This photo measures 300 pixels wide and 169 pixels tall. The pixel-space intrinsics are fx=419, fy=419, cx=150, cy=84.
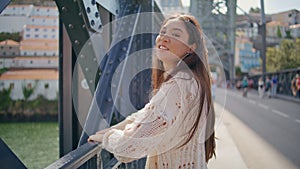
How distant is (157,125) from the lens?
1318mm

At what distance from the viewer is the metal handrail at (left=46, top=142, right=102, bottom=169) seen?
4.41 feet

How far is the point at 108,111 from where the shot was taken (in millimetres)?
2180

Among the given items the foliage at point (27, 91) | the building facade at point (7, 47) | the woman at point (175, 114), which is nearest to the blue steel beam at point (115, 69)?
the woman at point (175, 114)

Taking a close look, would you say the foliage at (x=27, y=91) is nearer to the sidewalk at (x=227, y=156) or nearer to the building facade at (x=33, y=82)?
the building facade at (x=33, y=82)

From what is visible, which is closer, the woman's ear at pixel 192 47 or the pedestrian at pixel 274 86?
the woman's ear at pixel 192 47

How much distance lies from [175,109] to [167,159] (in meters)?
0.24

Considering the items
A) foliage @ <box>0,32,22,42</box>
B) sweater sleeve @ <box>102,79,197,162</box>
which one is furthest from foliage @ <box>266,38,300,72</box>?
sweater sleeve @ <box>102,79,197,162</box>

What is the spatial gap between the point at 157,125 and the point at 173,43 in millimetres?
335

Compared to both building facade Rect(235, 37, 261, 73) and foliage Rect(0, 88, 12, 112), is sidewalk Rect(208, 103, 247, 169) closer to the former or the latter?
foliage Rect(0, 88, 12, 112)

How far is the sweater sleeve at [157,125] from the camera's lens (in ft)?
4.34

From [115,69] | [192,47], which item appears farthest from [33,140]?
[192,47]

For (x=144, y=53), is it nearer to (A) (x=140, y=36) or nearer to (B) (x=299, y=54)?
(A) (x=140, y=36)

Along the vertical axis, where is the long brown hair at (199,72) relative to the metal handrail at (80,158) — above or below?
above

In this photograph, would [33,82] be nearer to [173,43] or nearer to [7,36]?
[7,36]
